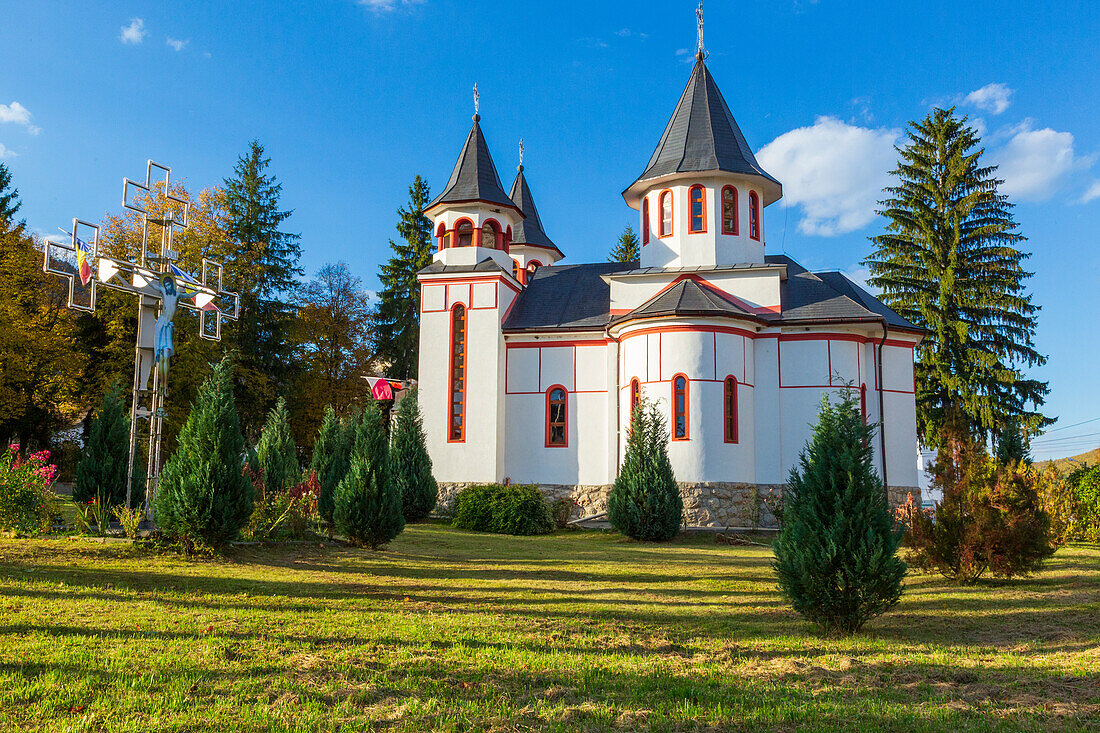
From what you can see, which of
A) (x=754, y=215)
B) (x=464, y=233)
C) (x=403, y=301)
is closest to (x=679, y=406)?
(x=754, y=215)

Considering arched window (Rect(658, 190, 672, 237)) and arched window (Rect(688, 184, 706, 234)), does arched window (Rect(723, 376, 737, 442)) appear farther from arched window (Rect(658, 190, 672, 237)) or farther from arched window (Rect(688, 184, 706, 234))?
arched window (Rect(658, 190, 672, 237))

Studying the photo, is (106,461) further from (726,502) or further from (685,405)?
(726,502)

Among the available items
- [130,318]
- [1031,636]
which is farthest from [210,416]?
[130,318]

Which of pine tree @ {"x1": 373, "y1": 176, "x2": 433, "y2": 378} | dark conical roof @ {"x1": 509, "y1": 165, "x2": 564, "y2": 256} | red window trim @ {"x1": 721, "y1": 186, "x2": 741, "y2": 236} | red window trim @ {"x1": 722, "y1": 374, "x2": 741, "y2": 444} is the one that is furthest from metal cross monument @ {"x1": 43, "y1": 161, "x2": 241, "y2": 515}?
pine tree @ {"x1": 373, "y1": 176, "x2": 433, "y2": 378}

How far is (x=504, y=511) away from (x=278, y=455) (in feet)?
21.0

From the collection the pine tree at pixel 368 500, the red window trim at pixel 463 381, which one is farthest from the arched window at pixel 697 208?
the pine tree at pixel 368 500

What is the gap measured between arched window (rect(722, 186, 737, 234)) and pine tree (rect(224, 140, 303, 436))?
21260mm

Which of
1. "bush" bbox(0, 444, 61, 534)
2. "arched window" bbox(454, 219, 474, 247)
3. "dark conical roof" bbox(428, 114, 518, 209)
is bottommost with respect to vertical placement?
"bush" bbox(0, 444, 61, 534)

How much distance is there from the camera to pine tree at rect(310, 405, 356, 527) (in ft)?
64.7

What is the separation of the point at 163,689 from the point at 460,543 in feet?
37.2

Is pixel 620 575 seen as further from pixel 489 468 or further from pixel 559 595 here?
pixel 489 468

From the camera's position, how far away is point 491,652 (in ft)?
22.4

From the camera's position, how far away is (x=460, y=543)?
16.5 m

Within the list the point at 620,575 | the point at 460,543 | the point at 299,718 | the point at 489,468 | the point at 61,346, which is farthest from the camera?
the point at 61,346
